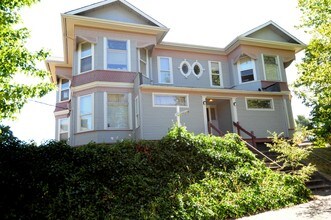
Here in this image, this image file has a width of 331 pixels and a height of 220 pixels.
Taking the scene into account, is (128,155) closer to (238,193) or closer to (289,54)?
(238,193)

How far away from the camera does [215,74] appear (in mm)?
17312

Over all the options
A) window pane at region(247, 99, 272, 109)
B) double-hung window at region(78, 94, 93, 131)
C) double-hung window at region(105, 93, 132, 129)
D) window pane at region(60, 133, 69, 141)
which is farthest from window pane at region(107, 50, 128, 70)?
window pane at region(60, 133, 69, 141)

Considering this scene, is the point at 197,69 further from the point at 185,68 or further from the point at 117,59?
the point at 117,59

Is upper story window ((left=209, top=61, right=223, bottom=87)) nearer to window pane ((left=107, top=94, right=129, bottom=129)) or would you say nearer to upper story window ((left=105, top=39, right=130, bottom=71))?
upper story window ((left=105, top=39, right=130, bottom=71))

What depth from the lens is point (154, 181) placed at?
26.5ft

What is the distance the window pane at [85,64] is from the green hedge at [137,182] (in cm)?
644

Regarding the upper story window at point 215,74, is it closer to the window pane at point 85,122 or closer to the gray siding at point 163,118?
the gray siding at point 163,118

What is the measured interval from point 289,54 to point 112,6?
12641 mm

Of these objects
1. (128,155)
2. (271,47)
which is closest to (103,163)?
(128,155)

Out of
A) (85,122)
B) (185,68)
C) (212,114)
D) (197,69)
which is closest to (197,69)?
(197,69)

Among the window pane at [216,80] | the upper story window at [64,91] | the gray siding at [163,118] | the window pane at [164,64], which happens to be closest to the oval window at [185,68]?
the window pane at [164,64]

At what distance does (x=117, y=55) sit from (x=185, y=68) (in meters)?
4.88

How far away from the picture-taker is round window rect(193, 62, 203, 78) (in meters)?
16.8

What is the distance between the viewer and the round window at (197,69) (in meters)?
16.8
